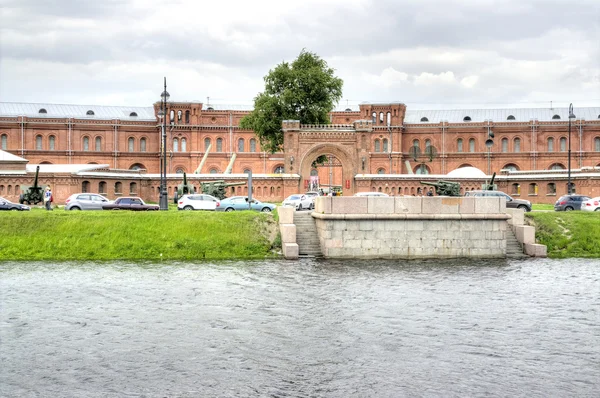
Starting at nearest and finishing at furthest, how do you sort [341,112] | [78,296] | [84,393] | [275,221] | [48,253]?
[84,393] → [78,296] → [48,253] → [275,221] → [341,112]

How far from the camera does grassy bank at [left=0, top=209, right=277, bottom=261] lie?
103 feet

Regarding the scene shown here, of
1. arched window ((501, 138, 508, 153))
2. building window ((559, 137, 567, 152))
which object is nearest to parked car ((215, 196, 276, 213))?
arched window ((501, 138, 508, 153))

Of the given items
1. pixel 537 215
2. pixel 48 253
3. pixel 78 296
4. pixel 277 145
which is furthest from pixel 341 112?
pixel 78 296

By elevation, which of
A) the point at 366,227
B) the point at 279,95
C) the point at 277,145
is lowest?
the point at 366,227

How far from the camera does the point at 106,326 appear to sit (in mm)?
19047

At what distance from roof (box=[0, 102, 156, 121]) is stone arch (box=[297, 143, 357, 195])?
104ft

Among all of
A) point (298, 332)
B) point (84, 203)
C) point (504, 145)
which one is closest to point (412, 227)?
point (298, 332)

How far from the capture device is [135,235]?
32625 mm

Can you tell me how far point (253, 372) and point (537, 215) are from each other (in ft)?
79.3

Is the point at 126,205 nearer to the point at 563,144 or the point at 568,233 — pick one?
the point at 568,233

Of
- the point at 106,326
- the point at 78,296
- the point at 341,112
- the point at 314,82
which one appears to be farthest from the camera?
the point at 341,112

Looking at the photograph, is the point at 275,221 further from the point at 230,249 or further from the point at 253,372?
the point at 253,372

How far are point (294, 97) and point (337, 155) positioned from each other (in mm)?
8360

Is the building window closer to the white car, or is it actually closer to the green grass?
the white car
